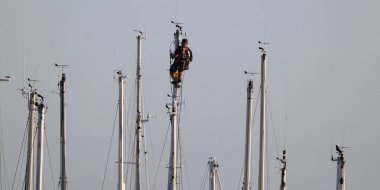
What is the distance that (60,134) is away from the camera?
12069cm

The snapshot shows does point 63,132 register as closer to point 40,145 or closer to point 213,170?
point 40,145

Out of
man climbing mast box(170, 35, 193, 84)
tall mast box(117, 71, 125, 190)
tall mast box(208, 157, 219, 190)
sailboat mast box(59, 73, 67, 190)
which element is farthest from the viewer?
tall mast box(208, 157, 219, 190)

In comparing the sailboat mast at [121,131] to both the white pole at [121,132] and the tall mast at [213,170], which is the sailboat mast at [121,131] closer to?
the white pole at [121,132]

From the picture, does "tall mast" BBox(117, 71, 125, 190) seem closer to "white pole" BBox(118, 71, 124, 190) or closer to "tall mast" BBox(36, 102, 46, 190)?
"white pole" BBox(118, 71, 124, 190)

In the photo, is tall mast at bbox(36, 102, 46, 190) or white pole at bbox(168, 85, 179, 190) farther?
white pole at bbox(168, 85, 179, 190)

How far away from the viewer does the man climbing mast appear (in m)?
118

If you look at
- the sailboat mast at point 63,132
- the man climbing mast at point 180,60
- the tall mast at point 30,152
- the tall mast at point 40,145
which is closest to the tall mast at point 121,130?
the sailboat mast at point 63,132

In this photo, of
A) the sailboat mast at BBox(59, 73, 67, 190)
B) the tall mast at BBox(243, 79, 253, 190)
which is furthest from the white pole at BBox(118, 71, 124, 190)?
the tall mast at BBox(243, 79, 253, 190)

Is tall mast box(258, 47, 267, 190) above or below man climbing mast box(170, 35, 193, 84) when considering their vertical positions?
below

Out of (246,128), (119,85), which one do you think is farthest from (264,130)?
(119,85)

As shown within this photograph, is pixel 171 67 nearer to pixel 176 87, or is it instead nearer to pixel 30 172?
pixel 176 87

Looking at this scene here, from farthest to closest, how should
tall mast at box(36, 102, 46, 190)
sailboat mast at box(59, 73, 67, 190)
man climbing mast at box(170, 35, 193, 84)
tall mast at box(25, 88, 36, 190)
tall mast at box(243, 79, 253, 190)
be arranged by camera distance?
sailboat mast at box(59, 73, 67, 190)
man climbing mast at box(170, 35, 193, 84)
tall mast at box(243, 79, 253, 190)
tall mast at box(36, 102, 46, 190)
tall mast at box(25, 88, 36, 190)

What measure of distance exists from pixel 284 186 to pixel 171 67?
12.4 metres

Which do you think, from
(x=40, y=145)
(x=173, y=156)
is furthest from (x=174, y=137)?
(x=40, y=145)
